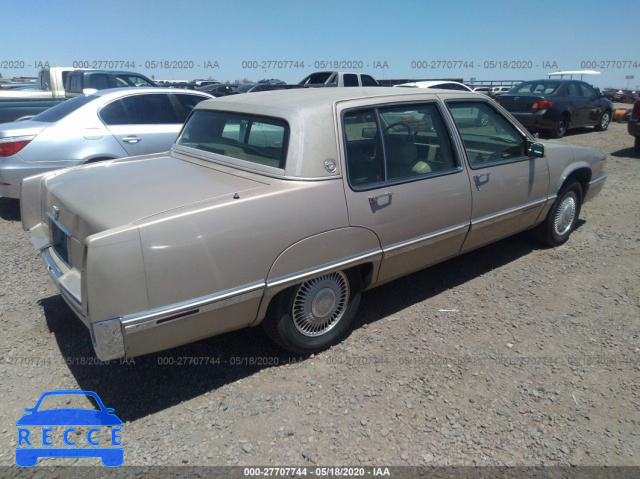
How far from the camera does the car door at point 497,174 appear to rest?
3855mm

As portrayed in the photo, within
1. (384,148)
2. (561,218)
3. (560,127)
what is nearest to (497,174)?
(384,148)

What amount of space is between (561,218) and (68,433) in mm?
4797

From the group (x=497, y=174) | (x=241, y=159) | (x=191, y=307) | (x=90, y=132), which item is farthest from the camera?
(x=90, y=132)

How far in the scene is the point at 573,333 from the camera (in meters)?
3.52

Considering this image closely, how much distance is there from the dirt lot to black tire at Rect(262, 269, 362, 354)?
13 centimetres

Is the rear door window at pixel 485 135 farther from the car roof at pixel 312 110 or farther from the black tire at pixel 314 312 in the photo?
the black tire at pixel 314 312

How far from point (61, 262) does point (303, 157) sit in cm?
166

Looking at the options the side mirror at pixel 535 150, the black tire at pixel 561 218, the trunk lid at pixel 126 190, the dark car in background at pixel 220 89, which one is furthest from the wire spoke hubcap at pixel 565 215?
the dark car in background at pixel 220 89

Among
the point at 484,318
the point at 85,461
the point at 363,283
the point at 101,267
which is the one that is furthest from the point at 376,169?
the point at 85,461

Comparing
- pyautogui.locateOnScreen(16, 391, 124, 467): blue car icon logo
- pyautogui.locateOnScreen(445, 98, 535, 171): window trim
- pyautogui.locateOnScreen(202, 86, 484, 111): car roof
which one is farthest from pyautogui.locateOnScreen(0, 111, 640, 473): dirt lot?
pyautogui.locateOnScreen(202, 86, 484, 111): car roof

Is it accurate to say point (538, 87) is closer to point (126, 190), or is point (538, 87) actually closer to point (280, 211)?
point (280, 211)

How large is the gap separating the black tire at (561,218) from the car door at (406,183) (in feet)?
5.19

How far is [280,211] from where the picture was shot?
8.91 ft

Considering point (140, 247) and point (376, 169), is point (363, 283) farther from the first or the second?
point (140, 247)
